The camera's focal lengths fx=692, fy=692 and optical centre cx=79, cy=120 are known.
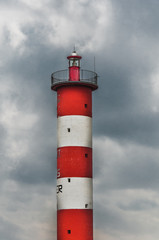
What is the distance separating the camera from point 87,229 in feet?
182

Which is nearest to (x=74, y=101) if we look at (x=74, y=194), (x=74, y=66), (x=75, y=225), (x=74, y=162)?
(x=74, y=66)

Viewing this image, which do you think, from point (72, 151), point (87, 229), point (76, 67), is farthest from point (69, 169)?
point (76, 67)

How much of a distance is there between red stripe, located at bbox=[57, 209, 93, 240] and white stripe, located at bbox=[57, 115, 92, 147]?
5.48m

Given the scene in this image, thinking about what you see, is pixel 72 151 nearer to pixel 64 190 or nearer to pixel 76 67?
pixel 64 190

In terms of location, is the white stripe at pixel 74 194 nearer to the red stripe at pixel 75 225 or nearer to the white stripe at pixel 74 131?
the red stripe at pixel 75 225

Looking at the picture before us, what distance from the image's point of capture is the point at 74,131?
56219 mm

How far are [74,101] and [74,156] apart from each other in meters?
4.56

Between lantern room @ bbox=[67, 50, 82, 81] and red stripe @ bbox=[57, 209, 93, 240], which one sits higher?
lantern room @ bbox=[67, 50, 82, 81]

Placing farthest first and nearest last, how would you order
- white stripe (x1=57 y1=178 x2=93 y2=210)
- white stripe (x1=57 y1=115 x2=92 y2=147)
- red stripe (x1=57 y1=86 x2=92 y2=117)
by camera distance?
red stripe (x1=57 y1=86 x2=92 y2=117) → white stripe (x1=57 y1=115 x2=92 y2=147) → white stripe (x1=57 y1=178 x2=93 y2=210)

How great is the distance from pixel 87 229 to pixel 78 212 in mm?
1576

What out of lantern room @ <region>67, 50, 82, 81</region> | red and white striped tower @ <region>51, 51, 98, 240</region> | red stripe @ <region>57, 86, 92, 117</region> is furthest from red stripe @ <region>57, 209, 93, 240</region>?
lantern room @ <region>67, 50, 82, 81</region>

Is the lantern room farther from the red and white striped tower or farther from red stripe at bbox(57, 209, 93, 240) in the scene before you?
Result: red stripe at bbox(57, 209, 93, 240)

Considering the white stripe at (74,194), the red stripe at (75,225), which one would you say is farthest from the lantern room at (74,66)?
the red stripe at (75,225)

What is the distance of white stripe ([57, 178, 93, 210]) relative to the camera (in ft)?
182
